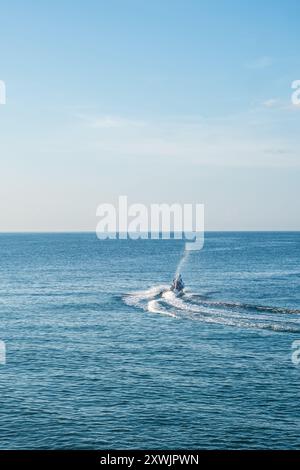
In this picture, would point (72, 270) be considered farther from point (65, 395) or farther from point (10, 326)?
point (65, 395)

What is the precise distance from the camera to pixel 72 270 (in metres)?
147

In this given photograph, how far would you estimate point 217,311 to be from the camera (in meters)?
76.8

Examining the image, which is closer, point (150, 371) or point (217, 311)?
point (150, 371)

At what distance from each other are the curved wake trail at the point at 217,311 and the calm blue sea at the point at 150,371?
17cm

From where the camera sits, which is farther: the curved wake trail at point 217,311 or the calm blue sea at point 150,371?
the curved wake trail at point 217,311

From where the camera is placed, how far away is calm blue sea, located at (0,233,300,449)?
34.9 meters

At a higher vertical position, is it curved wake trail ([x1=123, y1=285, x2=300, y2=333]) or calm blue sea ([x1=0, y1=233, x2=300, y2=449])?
curved wake trail ([x1=123, y1=285, x2=300, y2=333])

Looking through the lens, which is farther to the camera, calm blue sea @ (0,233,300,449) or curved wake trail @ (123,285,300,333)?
curved wake trail @ (123,285,300,333)

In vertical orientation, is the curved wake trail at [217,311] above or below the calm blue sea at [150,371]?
above

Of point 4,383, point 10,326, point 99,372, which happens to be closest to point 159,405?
point 99,372

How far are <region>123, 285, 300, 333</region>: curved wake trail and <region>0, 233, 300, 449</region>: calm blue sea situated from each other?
0.17 m

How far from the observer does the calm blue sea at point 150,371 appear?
34.9m

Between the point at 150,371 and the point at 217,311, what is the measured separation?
30.6 metres
